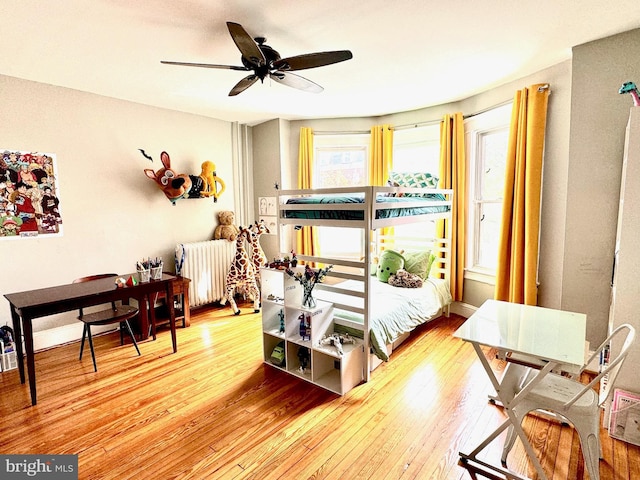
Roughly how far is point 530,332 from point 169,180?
3.63 m

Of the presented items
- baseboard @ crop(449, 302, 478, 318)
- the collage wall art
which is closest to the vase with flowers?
baseboard @ crop(449, 302, 478, 318)

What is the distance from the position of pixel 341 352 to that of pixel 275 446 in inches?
28.7

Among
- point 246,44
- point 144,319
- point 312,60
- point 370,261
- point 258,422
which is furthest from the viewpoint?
point 144,319

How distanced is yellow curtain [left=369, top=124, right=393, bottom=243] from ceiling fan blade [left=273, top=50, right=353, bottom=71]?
231 centimetres

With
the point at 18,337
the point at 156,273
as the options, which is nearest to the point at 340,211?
the point at 156,273

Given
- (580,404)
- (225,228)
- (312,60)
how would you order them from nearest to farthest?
1. (580,404)
2. (312,60)
3. (225,228)

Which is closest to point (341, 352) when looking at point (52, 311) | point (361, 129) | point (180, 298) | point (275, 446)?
point (275, 446)

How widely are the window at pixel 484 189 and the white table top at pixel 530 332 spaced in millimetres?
1633

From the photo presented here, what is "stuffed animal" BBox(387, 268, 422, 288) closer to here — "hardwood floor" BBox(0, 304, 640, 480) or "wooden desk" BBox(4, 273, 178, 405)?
"hardwood floor" BBox(0, 304, 640, 480)

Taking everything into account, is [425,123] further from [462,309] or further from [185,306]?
[185,306]

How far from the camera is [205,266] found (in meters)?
4.12

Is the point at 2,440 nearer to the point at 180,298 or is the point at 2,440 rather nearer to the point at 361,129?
the point at 180,298

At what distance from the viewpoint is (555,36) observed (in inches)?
90.0

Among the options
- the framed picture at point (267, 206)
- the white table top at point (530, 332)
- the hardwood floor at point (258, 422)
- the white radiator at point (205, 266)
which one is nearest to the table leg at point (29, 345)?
the hardwood floor at point (258, 422)
